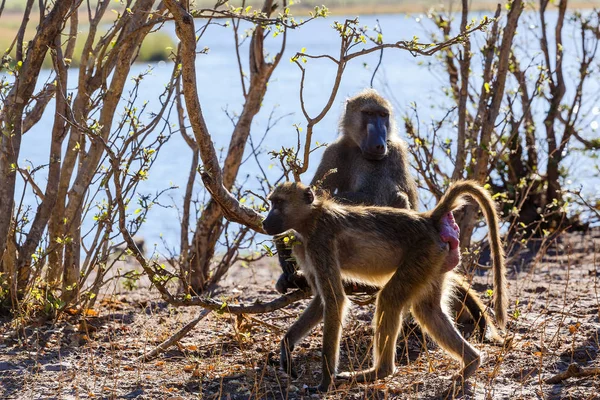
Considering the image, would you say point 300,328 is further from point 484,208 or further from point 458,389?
point 484,208

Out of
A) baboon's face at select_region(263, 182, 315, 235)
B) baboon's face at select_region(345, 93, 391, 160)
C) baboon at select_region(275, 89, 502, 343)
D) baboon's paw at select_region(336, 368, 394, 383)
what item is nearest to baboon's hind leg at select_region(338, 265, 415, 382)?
baboon's paw at select_region(336, 368, 394, 383)

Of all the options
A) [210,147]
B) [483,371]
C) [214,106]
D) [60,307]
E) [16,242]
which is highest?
[214,106]

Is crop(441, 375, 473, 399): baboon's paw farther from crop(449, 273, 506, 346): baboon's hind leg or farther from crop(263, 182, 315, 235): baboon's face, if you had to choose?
crop(263, 182, 315, 235): baboon's face

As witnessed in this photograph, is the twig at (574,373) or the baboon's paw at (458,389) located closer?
the baboon's paw at (458,389)

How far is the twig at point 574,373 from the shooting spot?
400 centimetres

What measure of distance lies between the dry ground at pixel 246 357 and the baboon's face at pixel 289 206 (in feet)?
2.25

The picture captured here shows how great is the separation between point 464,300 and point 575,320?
829 millimetres

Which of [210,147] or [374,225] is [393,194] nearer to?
[374,225]

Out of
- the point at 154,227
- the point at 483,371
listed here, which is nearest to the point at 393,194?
the point at 483,371

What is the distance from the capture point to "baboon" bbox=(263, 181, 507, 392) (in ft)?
13.4

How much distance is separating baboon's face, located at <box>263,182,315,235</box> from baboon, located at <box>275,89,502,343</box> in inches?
20.3

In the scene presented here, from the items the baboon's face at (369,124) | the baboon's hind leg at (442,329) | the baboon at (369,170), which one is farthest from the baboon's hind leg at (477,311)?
the baboon's face at (369,124)

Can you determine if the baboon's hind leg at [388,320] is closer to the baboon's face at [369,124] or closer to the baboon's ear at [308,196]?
the baboon's ear at [308,196]

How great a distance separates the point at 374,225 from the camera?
4258 mm
